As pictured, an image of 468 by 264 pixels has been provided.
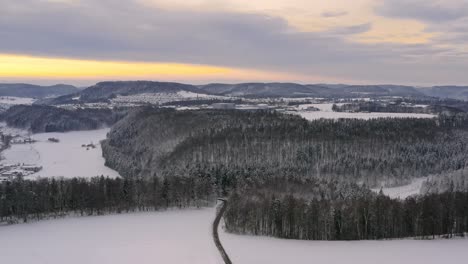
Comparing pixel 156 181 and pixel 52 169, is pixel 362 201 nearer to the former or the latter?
pixel 156 181

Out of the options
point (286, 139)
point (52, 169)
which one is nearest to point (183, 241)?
point (286, 139)

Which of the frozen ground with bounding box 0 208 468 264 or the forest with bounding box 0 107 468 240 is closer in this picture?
the frozen ground with bounding box 0 208 468 264

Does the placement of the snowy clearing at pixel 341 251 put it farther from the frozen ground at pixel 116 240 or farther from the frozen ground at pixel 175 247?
the frozen ground at pixel 116 240

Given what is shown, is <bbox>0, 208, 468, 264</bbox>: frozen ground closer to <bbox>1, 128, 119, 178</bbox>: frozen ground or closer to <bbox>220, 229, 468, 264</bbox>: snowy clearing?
<bbox>220, 229, 468, 264</bbox>: snowy clearing

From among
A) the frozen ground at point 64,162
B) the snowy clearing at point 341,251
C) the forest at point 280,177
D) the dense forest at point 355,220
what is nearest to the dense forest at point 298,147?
the forest at point 280,177

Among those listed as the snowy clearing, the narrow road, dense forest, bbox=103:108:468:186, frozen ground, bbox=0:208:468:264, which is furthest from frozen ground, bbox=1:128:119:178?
the snowy clearing

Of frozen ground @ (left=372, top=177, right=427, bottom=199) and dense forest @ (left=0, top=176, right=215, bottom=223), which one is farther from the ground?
dense forest @ (left=0, top=176, right=215, bottom=223)

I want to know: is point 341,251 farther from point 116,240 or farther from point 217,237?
point 116,240
